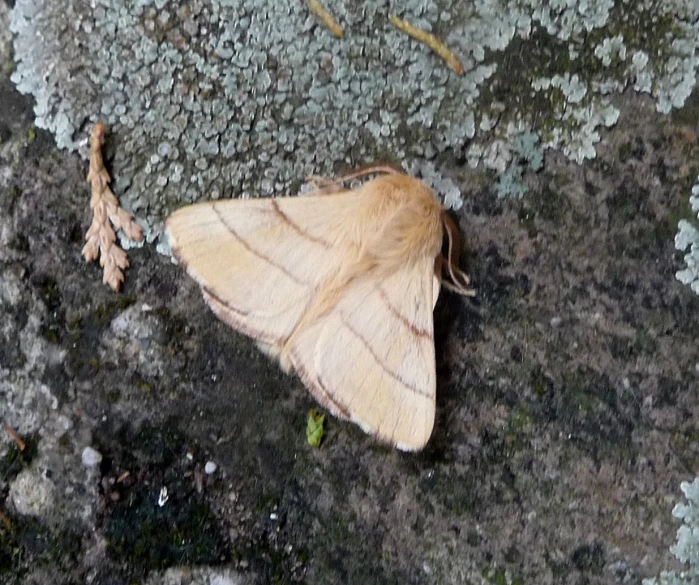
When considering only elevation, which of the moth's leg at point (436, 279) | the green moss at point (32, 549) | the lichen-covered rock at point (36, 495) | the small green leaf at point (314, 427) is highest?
the moth's leg at point (436, 279)

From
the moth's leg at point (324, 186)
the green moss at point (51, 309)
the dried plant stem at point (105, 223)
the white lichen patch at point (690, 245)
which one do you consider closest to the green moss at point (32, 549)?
the green moss at point (51, 309)

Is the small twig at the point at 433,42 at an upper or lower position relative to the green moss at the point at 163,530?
upper

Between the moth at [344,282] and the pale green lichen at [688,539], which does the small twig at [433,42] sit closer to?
the moth at [344,282]

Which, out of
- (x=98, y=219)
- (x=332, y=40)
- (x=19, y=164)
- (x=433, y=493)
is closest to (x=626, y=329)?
(x=433, y=493)

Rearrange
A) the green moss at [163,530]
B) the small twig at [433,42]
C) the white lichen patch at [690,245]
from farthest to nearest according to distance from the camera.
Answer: the green moss at [163,530] → the small twig at [433,42] → the white lichen patch at [690,245]

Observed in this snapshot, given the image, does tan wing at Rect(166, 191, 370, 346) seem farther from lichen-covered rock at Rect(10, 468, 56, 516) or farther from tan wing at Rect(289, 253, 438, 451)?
lichen-covered rock at Rect(10, 468, 56, 516)

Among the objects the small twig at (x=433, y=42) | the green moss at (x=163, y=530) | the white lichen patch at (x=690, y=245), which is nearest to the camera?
the white lichen patch at (x=690, y=245)

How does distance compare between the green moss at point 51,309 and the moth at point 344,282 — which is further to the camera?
the green moss at point 51,309

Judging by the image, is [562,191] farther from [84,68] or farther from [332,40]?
[84,68]

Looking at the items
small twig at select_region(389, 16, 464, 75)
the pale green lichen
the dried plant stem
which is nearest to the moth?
the dried plant stem
